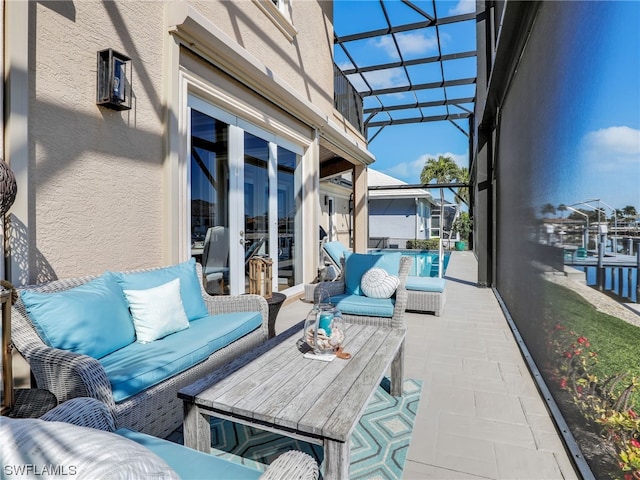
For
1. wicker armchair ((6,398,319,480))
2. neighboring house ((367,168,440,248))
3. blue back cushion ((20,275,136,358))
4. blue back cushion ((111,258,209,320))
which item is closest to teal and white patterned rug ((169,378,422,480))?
blue back cushion ((20,275,136,358))

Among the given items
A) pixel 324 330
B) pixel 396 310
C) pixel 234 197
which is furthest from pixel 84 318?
pixel 234 197

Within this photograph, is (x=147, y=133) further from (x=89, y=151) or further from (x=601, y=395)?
(x=601, y=395)

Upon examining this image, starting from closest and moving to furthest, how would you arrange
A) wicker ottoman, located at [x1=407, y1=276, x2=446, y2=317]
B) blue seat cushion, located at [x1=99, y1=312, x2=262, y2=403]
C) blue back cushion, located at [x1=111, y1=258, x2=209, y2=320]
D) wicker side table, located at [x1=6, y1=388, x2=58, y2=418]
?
1. wicker side table, located at [x1=6, y1=388, x2=58, y2=418]
2. blue seat cushion, located at [x1=99, y1=312, x2=262, y2=403]
3. blue back cushion, located at [x1=111, y1=258, x2=209, y2=320]
4. wicker ottoman, located at [x1=407, y1=276, x2=446, y2=317]

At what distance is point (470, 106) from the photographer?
1309cm

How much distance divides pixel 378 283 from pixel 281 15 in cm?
440

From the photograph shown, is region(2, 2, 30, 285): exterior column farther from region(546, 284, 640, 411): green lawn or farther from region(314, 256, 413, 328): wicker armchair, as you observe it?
region(546, 284, 640, 411): green lawn

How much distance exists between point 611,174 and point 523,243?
2458 mm

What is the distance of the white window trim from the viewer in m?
5.18

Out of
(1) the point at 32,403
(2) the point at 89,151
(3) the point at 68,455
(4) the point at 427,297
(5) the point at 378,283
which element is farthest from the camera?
(4) the point at 427,297

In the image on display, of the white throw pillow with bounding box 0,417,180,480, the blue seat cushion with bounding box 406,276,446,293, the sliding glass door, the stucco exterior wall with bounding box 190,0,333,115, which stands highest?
the stucco exterior wall with bounding box 190,0,333,115

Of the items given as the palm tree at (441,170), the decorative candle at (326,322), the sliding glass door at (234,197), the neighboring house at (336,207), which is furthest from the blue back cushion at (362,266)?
the palm tree at (441,170)

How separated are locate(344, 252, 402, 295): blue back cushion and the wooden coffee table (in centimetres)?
208

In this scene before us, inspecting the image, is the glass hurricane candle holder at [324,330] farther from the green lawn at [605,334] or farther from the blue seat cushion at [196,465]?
the green lawn at [605,334]

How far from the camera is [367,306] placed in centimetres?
389
